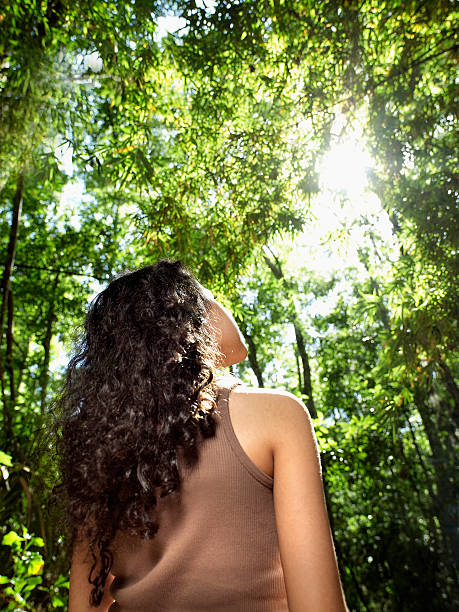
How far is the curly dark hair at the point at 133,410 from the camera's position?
96 centimetres

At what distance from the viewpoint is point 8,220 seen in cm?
941

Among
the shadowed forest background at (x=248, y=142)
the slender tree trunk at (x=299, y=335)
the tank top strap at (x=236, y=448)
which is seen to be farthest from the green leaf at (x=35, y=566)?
the slender tree trunk at (x=299, y=335)

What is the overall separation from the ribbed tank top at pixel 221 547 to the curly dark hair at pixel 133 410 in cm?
5

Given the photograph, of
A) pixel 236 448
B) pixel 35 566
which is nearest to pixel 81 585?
pixel 236 448

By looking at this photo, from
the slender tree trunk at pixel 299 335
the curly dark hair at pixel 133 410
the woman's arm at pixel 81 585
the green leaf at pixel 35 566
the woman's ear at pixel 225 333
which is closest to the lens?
the curly dark hair at pixel 133 410

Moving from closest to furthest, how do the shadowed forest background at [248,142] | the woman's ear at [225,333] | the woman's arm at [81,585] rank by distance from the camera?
1. the woman's arm at [81,585]
2. the woman's ear at [225,333]
3. the shadowed forest background at [248,142]

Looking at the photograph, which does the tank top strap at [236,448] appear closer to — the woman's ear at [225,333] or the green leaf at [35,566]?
the woman's ear at [225,333]

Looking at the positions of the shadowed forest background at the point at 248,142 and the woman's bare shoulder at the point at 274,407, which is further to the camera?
the shadowed forest background at the point at 248,142

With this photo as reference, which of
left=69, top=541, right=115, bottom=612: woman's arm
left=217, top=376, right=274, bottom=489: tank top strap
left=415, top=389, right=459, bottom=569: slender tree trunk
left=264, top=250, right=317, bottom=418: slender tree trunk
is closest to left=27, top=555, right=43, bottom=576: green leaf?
left=69, top=541, right=115, bottom=612: woman's arm

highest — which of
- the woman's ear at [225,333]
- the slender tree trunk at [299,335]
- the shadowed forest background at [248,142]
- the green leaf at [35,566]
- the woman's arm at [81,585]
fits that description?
the slender tree trunk at [299,335]

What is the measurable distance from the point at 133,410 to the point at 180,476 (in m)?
0.21

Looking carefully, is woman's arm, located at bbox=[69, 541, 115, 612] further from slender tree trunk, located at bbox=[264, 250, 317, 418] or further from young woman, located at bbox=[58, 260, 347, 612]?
slender tree trunk, located at bbox=[264, 250, 317, 418]

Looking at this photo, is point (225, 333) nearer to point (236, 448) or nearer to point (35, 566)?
point (236, 448)

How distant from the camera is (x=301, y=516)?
796mm
